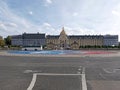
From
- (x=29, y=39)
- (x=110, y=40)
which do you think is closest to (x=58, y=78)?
(x=29, y=39)

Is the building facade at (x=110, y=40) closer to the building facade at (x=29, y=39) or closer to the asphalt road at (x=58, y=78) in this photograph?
the building facade at (x=29, y=39)

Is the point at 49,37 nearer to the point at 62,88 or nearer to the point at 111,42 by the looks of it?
the point at 111,42

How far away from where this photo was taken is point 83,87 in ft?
34.4

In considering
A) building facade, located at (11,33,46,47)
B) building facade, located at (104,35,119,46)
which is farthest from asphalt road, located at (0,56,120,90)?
building facade, located at (104,35,119,46)

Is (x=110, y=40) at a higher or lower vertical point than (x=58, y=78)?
higher

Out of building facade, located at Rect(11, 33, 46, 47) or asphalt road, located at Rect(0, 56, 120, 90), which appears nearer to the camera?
asphalt road, located at Rect(0, 56, 120, 90)

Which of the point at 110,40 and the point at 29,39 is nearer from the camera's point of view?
the point at 29,39

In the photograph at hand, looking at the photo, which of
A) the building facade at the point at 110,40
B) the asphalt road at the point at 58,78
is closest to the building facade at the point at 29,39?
the building facade at the point at 110,40

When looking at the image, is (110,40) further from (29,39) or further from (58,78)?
(58,78)

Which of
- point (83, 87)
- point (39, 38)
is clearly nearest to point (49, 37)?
point (39, 38)

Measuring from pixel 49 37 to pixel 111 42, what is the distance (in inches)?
1785

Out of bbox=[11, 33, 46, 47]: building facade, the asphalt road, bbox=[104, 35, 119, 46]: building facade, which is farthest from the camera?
bbox=[104, 35, 119, 46]: building facade

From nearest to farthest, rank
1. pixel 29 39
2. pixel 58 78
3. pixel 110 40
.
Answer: pixel 58 78 → pixel 29 39 → pixel 110 40

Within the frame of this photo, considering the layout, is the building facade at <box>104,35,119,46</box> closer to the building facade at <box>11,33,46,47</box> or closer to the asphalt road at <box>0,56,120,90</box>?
the building facade at <box>11,33,46,47</box>
